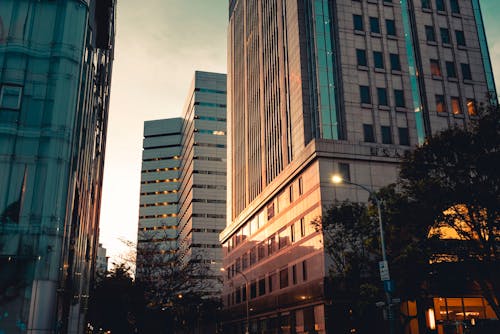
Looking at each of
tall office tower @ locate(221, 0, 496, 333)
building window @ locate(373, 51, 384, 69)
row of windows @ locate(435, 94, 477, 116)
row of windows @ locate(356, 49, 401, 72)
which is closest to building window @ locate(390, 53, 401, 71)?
row of windows @ locate(356, 49, 401, 72)

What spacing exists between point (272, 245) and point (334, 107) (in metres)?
20.1

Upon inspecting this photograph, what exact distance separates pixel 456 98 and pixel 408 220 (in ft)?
115

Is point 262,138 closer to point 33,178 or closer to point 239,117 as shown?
point 239,117

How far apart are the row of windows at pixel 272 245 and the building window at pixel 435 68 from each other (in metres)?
24.7

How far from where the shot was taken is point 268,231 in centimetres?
6438

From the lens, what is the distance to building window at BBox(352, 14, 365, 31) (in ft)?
188

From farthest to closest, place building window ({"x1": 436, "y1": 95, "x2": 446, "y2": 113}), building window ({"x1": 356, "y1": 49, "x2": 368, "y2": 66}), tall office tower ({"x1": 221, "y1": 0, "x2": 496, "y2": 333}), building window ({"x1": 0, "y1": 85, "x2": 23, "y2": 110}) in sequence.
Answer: building window ({"x1": 436, "y1": 95, "x2": 446, "y2": 113}), building window ({"x1": 356, "y1": 49, "x2": 368, "y2": 66}), tall office tower ({"x1": 221, "y1": 0, "x2": 496, "y2": 333}), building window ({"x1": 0, "y1": 85, "x2": 23, "y2": 110})

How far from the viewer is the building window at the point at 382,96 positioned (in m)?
54.8

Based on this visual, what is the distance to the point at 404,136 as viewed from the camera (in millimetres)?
53938

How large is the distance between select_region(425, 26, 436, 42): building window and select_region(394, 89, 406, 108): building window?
9180 mm

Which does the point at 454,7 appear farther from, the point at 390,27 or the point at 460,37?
the point at 390,27

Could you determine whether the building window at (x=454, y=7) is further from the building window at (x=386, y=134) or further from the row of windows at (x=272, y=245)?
the row of windows at (x=272, y=245)

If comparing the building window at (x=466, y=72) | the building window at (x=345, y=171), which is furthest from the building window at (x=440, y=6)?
the building window at (x=345, y=171)

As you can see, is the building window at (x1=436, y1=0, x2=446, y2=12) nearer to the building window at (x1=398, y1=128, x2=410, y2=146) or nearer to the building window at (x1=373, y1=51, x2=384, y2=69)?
the building window at (x1=373, y1=51, x2=384, y2=69)
